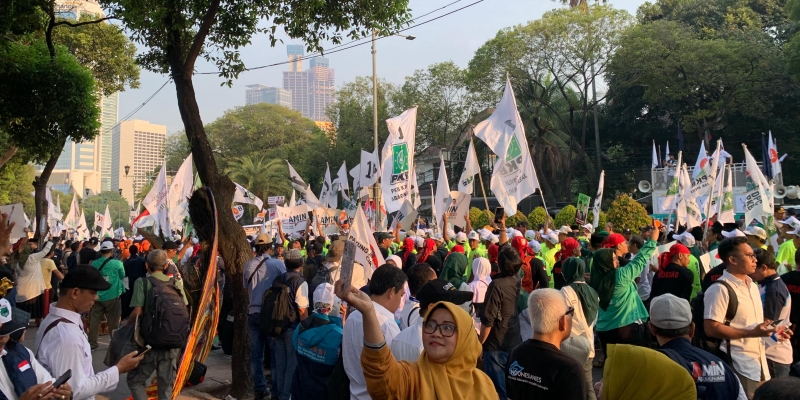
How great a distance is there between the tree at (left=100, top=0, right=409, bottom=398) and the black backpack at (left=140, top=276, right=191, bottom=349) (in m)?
0.84

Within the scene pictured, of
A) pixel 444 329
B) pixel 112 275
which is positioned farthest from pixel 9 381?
pixel 112 275

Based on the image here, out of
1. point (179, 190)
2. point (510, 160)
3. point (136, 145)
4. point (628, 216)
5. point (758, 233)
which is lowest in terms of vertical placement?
point (758, 233)

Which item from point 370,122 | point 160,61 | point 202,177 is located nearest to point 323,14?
point 160,61

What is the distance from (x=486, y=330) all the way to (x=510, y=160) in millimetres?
6948

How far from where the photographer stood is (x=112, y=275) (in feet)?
38.5

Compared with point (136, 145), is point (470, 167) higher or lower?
lower

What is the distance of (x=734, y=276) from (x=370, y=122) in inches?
1740

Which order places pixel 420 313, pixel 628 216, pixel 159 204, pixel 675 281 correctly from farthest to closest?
pixel 628 216, pixel 159 204, pixel 675 281, pixel 420 313

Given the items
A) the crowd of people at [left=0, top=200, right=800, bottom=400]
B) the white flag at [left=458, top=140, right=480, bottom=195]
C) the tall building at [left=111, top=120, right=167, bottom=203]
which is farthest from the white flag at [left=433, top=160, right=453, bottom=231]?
the tall building at [left=111, top=120, right=167, bottom=203]

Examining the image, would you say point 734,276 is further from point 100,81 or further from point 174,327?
point 100,81

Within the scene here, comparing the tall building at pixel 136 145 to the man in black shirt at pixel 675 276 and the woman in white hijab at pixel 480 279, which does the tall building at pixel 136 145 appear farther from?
the man in black shirt at pixel 675 276

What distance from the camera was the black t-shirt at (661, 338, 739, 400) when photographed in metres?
3.61

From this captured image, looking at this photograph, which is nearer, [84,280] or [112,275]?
[84,280]

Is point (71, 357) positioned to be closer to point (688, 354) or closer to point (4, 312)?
point (4, 312)
